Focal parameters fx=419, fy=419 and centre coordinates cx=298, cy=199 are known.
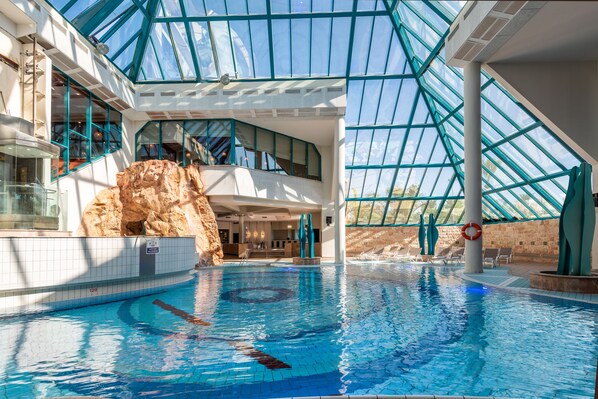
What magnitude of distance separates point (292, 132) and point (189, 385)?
19.5m

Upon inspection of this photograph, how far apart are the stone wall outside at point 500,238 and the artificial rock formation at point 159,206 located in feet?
34.1

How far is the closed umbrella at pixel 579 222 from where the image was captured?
29.0 feet

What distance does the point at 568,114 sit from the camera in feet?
38.5

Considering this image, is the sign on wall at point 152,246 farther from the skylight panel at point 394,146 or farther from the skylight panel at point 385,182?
the skylight panel at point 385,182

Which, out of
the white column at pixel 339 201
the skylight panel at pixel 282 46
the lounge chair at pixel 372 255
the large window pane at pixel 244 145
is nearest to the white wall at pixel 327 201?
the lounge chair at pixel 372 255

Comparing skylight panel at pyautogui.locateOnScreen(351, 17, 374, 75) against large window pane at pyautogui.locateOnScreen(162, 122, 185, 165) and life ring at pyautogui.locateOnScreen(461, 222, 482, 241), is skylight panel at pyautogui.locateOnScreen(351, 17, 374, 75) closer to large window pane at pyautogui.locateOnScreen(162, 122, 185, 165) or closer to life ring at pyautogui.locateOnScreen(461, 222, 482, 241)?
large window pane at pyautogui.locateOnScreen(162, 122, 185, 165)

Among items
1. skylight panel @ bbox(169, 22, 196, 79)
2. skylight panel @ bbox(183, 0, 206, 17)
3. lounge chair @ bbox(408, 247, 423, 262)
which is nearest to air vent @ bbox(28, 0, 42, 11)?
skylight panel @ bbox(183, 0, 206, 17)

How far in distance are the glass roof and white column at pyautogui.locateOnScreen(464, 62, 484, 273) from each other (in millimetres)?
1136

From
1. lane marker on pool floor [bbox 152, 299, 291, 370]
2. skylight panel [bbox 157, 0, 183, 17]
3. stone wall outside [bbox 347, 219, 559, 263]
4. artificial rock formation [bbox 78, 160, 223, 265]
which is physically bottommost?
lane marker on pool floor [bbox 152, 299, 291, 370]

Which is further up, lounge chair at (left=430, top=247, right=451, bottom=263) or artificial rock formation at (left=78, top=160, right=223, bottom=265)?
artificial rock formation at (left=78, top=160, right=223, bottom=265)

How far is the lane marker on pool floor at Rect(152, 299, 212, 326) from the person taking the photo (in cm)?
659

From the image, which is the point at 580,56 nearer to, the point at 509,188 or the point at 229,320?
the point at 509,188

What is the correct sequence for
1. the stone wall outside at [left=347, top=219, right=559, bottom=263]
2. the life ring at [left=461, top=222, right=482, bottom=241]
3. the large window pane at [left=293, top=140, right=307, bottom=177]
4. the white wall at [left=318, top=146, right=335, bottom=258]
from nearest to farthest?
1. the life ring at [left=461, top=222, right=482, bottom=241]
2. the stone wall outside at [left=347, top=219, right=559, bottom=263]
3. the large window pane at [left=293, top=140, right=307, bottom=177]
4. the white wall at [left=318, top=146, right=335, bottom=258]

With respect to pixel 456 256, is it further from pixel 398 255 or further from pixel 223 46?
pixel 223 46
